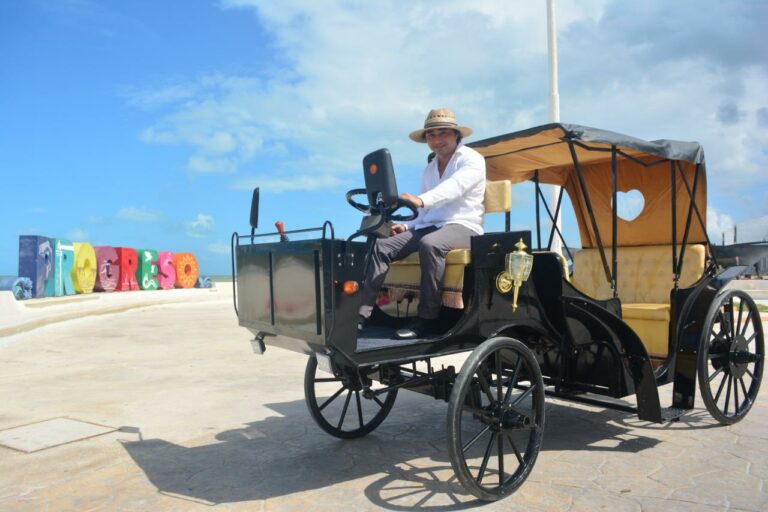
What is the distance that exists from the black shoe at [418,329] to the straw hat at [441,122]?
1404 millimetres

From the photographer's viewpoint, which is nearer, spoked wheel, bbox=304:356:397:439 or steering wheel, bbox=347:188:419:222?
steering wheel, bbox=347:188:419:222

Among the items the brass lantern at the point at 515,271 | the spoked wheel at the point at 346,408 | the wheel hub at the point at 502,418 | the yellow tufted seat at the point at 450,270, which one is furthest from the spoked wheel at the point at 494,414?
the spoked wheel at the point at 346,408

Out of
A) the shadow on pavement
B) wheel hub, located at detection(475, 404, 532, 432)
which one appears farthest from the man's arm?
the shadow on pavement

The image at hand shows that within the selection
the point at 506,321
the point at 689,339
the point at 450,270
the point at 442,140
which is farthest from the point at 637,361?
the point at 442,140

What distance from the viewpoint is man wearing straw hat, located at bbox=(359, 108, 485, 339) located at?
13.2ft

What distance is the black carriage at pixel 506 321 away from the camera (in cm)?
355

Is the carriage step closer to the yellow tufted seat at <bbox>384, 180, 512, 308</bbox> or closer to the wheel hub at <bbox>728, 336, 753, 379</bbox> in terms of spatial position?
the wheel hub at <bbox>728, 336, 753, 379</bbox>

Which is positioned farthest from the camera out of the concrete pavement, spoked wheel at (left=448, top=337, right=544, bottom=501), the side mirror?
the side mirror

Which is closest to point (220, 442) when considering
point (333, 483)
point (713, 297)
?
point (333, 483)

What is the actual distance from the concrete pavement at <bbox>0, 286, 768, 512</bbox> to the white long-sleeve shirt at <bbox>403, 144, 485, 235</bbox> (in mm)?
1684

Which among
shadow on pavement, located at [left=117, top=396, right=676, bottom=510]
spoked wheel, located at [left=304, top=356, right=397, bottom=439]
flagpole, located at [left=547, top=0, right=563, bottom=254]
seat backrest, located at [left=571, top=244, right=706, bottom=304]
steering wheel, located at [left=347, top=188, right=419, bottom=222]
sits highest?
flagpole, located at [left=547, top=0, right=563, bottom=254]

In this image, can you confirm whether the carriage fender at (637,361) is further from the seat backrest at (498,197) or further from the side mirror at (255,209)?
the side mirror at (255,209)

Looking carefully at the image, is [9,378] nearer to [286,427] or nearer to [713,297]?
[286,427]

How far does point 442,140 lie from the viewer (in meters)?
4.64
